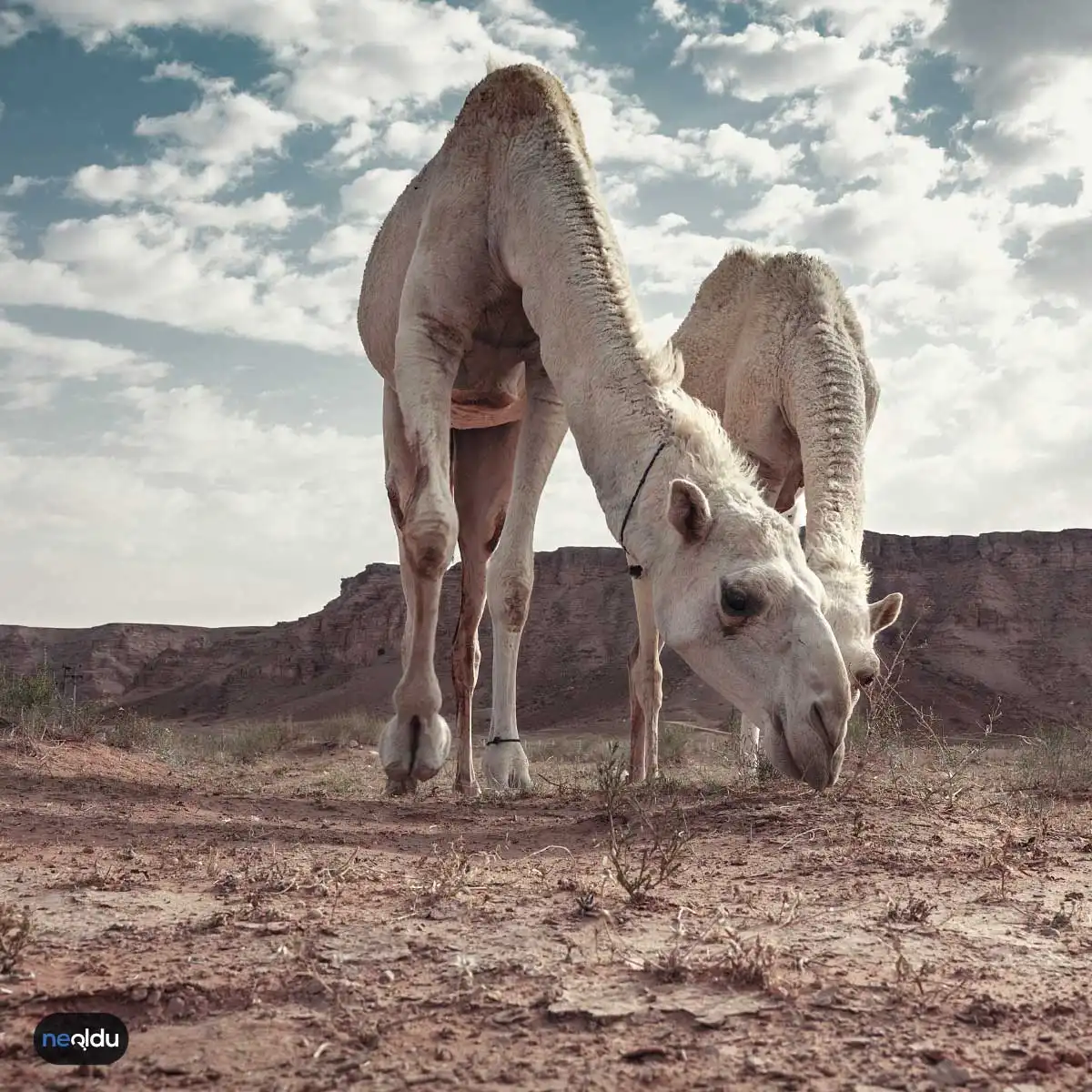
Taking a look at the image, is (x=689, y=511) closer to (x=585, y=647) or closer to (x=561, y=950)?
(x=561, y=950)

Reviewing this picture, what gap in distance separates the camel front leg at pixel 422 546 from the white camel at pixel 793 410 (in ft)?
3.53

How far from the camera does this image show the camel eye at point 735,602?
3.91m

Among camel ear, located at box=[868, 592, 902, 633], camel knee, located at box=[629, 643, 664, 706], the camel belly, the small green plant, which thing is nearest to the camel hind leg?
the camel belly

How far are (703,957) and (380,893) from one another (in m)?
1.06

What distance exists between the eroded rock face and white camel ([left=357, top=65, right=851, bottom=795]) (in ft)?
91.9

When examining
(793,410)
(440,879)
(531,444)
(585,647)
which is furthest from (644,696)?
(585,647)

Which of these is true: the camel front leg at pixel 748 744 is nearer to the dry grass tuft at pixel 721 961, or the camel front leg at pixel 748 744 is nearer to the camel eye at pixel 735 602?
the camel eye at pixel 735 602

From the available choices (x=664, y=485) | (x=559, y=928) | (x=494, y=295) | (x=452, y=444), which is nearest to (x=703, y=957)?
(x=559, y=928)

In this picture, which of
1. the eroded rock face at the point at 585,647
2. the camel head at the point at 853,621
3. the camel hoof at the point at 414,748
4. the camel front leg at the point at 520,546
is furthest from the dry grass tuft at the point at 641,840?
the eroded rock face at the point at 585,647

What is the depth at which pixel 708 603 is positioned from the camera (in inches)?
159

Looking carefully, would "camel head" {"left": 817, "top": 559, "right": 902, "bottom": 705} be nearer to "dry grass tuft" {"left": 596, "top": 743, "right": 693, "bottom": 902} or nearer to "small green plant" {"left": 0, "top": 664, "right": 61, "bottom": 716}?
"dry grass tuft" {"left": 596, "top": 743, "right": 693, "bottom": 902}

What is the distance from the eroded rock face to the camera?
39.7 metres

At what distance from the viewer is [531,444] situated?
6973mm

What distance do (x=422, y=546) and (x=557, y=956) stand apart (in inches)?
128
